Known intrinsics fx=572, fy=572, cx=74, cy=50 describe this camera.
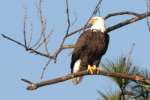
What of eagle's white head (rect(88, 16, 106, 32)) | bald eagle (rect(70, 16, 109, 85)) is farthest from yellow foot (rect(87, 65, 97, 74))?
eagle's white head (rect(88, 16, 106, 32))

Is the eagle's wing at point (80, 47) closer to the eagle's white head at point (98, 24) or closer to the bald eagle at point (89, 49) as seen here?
the bald eagle at point (89, 49)

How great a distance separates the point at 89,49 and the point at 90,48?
0.02m

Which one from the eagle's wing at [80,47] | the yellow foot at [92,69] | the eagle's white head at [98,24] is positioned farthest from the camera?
the eagle's white head at [98,24]

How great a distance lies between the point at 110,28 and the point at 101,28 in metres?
0.57

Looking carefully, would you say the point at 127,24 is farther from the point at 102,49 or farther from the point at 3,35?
the point at 3,35

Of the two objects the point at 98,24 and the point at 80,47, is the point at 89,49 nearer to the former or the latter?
the point at 80,47

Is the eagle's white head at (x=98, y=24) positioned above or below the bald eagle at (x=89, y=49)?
above

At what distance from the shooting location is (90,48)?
5738 mm

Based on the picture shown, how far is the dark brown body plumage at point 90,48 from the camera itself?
5699 mm

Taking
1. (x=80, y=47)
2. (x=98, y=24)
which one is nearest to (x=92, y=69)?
(x=80, y=47)

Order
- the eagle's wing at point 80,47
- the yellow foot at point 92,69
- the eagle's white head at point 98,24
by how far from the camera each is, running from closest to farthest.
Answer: the yellow foot at point 92,69 → the eagle's wing at point 80,47 → the eagle's white head at point 98,24

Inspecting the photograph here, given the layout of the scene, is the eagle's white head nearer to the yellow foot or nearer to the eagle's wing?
the eagle's wing

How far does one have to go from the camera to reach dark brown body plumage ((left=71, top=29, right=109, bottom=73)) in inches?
224

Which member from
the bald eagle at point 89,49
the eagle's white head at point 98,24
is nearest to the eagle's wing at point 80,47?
the bald eagle at point 89,49
